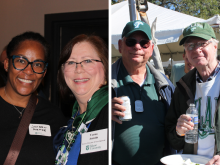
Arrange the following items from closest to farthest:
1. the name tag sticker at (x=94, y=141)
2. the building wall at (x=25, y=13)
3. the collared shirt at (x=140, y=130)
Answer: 1. the name tag sticker at (x=94, y=141)
2. the collared shirt at (x=140, y=130)
3. the building wall at (x=25, y=13)

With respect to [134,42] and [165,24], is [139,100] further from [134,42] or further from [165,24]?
[165,24]

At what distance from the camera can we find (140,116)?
1470 mm

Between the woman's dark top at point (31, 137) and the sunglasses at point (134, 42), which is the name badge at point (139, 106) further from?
the woman's dark top at point (31, 137)

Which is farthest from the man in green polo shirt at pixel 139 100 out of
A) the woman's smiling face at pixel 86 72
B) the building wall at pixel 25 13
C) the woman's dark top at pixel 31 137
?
the building wall at pixel 25 13

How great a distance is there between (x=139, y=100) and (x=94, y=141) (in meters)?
0.41

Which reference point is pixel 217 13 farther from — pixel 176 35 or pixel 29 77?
pixel 29 77

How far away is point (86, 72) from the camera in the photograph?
1.47 metres

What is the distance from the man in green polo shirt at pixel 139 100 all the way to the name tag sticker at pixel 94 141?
0.16 meters

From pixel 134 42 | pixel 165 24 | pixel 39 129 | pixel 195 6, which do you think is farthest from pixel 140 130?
pixel 165 24

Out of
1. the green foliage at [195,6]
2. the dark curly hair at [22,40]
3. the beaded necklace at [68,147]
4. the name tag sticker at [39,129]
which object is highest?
the green foliage at [195,6]

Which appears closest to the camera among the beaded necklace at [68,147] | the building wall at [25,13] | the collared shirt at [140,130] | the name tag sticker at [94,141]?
the name tag sticker at [94,141]

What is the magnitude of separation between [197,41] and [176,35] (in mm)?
1216

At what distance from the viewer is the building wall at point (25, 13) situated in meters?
3.07

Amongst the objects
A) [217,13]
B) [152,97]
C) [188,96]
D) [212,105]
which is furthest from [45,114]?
[217,13]
